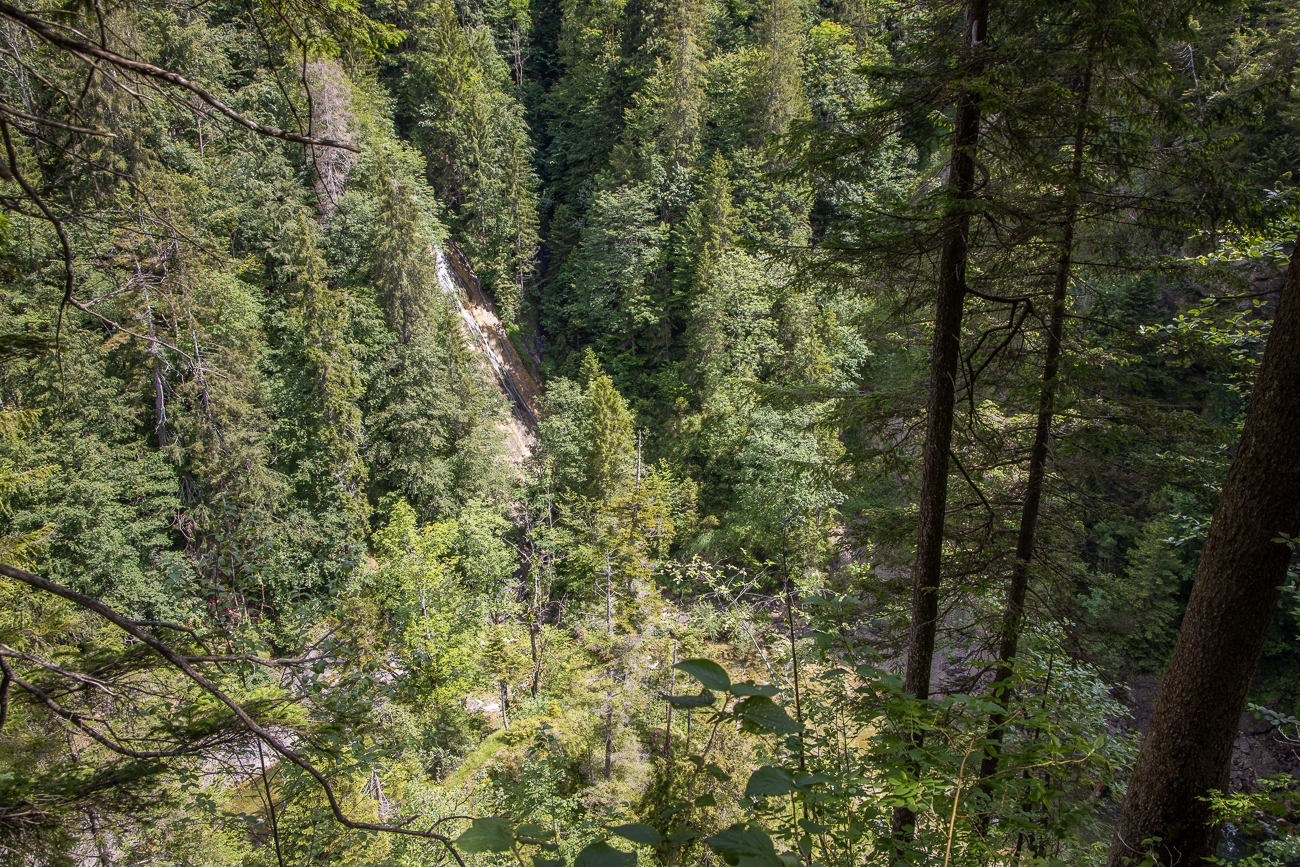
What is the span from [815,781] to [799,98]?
81.8ft

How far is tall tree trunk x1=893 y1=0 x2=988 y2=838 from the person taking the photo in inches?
153

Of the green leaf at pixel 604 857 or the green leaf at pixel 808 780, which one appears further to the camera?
the green leaf at pixel 808 780

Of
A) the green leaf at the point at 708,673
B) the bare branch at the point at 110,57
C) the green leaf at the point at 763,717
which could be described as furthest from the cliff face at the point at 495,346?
the green leaf at the point at 708,673

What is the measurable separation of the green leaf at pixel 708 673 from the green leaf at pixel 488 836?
1.18 feet

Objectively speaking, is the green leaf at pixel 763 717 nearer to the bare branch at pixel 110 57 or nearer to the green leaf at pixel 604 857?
the green leaf at pixel 604 857

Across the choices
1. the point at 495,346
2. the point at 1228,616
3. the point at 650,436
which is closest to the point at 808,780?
the point at 1228,616

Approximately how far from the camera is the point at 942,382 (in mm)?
4215

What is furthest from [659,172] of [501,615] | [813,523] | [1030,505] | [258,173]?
[1030,505]

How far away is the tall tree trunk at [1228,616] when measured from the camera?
2498 millimetres

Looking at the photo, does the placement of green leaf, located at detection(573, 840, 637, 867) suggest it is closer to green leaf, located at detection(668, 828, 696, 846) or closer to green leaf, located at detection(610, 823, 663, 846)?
green leaf, located at detection(610, 823, 663, 846)

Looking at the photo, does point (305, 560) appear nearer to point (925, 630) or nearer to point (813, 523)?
point (813, 523)

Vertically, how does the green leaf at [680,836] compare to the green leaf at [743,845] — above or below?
below

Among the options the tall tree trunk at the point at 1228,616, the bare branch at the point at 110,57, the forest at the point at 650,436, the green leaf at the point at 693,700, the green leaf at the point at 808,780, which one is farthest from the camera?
the tall tree trunk at the point at 1228,616

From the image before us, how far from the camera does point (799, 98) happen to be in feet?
71.6
